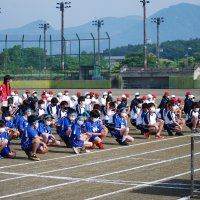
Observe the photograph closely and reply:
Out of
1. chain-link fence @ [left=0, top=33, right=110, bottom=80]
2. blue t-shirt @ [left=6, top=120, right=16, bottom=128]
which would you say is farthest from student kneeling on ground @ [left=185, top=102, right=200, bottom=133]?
chain-link fence @ [left=0, top=33, right=110, bottom=80]

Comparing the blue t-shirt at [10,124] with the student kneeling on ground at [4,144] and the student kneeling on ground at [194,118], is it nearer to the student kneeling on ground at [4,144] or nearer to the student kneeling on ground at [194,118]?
the student kneeling on ground at [4,144]

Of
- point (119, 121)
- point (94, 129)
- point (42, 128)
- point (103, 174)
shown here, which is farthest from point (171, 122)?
point (103, 174)

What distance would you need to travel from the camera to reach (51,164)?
16.3 meters

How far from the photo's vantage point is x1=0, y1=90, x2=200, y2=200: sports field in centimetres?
1238

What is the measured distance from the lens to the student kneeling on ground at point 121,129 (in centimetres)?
2073

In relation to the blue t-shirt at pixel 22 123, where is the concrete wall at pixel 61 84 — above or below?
above

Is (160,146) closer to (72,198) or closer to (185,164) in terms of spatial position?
(185,164)

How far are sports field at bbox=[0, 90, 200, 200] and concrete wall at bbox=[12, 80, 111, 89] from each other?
50.4 m

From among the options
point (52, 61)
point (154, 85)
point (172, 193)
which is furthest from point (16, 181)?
point (52, 61)

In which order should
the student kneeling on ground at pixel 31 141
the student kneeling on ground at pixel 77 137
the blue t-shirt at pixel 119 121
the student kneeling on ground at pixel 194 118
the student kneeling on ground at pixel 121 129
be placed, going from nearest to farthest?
the student kneeling on ground at pixel 31 141, the student kneeling on ground at pixel 77 137, the student kneeling on ground at pixel 121 129, the blue t-shirt at pixel 119 121, the student kneeling on ground at pixel 194 118

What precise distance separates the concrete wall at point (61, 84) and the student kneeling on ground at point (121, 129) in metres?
49.4

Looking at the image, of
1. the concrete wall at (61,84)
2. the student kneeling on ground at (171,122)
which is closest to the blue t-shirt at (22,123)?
the student kneeling on ground at (171,122)

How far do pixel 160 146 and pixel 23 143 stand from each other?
487 centimetres

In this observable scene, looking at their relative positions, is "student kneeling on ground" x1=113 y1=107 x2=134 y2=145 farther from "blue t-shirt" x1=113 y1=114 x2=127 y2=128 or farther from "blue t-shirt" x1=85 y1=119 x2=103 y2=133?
"blue t-shirt" x1=85 y1=119 x2=103 y2=133
